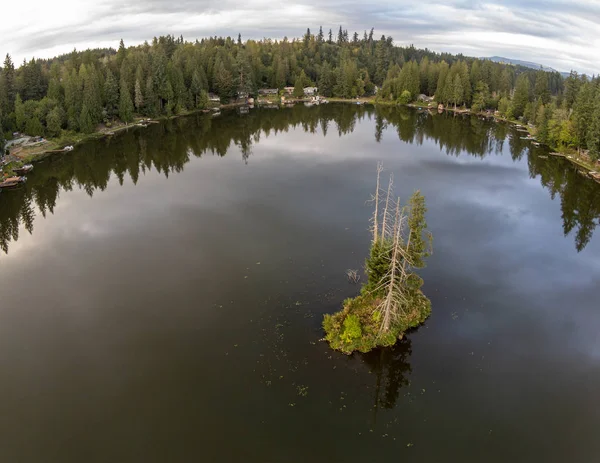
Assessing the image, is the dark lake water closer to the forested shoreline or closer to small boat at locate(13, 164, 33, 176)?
small boat at locate(13, 164, 33, 176)

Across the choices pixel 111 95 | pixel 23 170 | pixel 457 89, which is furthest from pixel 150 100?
pixel 457 89

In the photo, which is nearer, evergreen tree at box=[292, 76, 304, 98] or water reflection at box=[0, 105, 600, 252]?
water reflection at box=[0, 105, 600, 252]

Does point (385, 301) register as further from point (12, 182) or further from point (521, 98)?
point (521, 98)

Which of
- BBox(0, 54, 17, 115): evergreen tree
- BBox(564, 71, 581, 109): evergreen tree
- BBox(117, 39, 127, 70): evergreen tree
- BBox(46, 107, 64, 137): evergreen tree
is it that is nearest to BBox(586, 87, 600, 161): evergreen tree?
BBox(564, 71, 581, 109): evergreen tree

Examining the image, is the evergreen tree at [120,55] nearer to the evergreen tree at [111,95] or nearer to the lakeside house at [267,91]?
the evergreen tree at [111,95]

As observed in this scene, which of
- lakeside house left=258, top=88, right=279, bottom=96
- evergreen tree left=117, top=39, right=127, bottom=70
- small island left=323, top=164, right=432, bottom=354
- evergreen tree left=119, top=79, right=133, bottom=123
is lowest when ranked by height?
small island left=323, top=164, right=432, bottom=354

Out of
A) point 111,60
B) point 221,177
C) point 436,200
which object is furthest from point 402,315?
point 111,60
